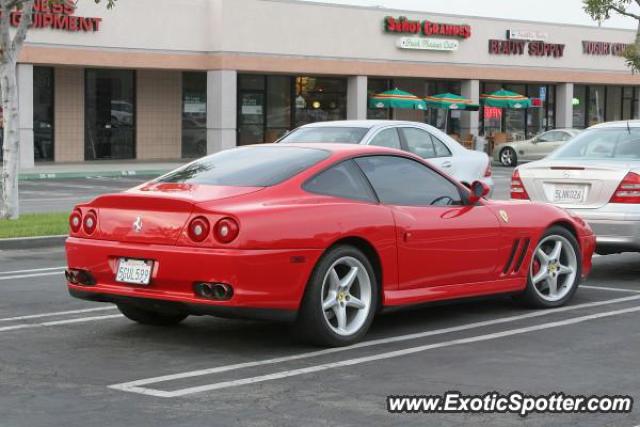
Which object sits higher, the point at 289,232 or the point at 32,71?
the point at 32,71

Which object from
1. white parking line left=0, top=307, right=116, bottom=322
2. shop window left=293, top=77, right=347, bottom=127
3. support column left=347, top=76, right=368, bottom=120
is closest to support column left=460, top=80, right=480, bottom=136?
shop window left=293, top=77, right=347, bottom=127

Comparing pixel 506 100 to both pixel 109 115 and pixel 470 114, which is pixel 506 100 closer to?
pixel 470 114

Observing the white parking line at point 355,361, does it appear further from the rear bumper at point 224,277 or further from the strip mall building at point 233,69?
the strip mall building at point 233,69

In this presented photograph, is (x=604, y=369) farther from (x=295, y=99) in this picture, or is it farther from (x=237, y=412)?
(x=295, y=99)

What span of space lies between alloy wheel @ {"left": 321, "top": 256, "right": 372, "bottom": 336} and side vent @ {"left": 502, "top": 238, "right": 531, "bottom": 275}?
168 centimetres

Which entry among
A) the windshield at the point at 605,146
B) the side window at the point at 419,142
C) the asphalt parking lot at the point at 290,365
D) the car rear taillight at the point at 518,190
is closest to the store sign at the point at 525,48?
the side window at the point at 419,142

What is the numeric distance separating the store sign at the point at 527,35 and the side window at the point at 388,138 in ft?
107

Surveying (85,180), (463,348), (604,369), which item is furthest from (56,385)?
(85,180)

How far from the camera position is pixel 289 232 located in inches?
316

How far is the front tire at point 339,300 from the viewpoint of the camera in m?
8.11

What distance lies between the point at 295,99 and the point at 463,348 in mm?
34321

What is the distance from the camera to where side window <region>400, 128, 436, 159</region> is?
53.8 feet

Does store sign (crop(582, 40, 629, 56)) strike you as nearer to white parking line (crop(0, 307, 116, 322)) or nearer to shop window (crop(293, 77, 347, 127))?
shop window (crop(293, 77, 347, 127))

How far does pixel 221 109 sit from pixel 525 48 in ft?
53.9
